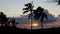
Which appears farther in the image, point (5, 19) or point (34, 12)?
point (5, 19)

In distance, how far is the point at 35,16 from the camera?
200ft

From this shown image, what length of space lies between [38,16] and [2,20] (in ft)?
90.7

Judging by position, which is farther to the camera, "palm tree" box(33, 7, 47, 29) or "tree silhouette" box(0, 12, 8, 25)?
"tree silhouette" box(0, 12, 8, 25)

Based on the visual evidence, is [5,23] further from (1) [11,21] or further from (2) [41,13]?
(2) [41,13]

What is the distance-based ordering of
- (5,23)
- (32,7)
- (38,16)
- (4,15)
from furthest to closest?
1. (5,23)
2. (4,15)
3. (38,16)
4. (32,7)

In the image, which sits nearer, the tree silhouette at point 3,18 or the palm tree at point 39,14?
→ the palm tree at point 39,14

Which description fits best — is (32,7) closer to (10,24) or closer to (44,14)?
(44,14)

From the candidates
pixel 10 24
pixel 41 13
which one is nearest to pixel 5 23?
pixel 10 24

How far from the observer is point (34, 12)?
2291 inches

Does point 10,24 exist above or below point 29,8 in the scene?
below

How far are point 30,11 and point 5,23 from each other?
111ft

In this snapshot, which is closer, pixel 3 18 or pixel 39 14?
pixel 39 14

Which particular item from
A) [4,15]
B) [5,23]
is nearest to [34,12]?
[4,15]

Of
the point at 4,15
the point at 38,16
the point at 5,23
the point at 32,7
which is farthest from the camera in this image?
the point at 5,23
